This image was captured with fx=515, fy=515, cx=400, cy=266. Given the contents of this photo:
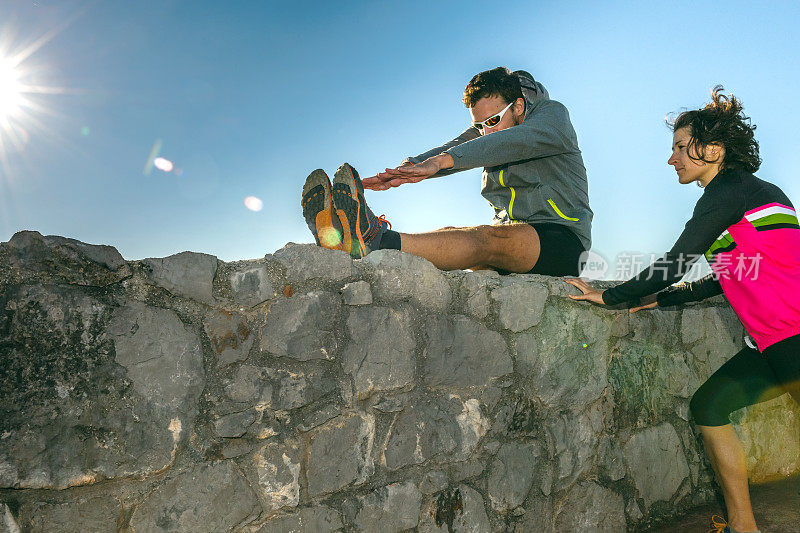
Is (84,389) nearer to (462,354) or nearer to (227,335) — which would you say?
(227,335)

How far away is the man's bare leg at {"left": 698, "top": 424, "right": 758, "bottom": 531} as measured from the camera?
1.96 m

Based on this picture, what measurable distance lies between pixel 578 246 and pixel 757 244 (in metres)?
0.68

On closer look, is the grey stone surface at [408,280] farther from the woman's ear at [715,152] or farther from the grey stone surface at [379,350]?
the woman's ear at [715,152]

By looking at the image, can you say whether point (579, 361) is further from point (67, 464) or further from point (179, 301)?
point (67, 464)

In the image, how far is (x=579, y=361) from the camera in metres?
2.21

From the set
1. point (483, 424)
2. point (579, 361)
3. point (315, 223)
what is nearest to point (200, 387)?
point (315, 223)

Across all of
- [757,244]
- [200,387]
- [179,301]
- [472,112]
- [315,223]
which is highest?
[472,112]

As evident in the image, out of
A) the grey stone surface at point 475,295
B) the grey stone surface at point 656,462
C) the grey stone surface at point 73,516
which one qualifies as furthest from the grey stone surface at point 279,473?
the grey stone surface at point 656,462

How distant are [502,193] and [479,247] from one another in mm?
522

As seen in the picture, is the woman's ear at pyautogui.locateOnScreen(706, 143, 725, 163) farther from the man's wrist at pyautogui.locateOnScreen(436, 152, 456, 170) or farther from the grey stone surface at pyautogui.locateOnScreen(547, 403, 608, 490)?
the grey stone surface at pyautogui.locateOnScreen(547, 403, 608, 490)

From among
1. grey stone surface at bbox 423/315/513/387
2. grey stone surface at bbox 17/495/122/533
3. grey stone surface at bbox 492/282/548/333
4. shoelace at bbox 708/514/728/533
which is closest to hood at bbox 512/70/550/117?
grey stone surface at bbox 492/282/548/333

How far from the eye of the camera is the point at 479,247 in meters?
2.12

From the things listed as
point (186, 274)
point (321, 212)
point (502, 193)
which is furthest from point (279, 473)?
point (502, 193)

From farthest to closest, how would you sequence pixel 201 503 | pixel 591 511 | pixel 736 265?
1. pixel 591 511
2. pixel 736 265
3. pixel 201 503
